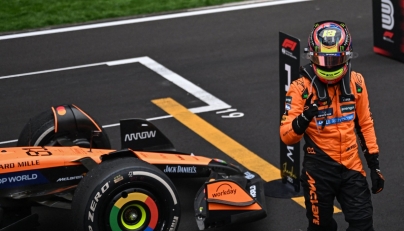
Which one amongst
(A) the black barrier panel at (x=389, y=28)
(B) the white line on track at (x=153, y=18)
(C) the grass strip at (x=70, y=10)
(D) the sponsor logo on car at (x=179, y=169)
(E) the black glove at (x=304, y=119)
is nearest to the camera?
(E) the black glove at (x=304, y=119)

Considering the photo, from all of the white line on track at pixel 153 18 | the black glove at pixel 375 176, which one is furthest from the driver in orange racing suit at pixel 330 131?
the white line on track at pixel 153 18

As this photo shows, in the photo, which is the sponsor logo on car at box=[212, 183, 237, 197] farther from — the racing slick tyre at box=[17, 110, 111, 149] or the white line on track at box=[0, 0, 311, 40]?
the white line on track at box=[0, 0, 311, 40]

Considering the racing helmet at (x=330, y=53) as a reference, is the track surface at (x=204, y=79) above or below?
below

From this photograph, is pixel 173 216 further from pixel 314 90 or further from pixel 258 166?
pixel 258 166

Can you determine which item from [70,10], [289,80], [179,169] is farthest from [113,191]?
[70,10]

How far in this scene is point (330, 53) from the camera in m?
6.09

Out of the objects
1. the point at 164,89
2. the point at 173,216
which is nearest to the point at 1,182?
the point at 173,216

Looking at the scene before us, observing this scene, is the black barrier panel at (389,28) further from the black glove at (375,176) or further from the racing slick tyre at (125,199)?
the racing slick tyre at (125,199)

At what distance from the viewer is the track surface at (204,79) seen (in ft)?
27.9

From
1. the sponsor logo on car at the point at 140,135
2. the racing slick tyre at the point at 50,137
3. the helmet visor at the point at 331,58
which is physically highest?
the helmet visor at the point at 331,58

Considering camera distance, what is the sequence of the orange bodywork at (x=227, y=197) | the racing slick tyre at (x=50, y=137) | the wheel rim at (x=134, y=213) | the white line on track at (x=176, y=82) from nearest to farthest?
1. the wheel rim at (x=134, y=213)
2. the orange bodywork at (x=227, y=197)
3. the racing slick tyre at (x=50, y=137)
4. the white line on track at (x=176, y=82)

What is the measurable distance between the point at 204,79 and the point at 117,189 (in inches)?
222

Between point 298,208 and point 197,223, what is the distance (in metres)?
1.30

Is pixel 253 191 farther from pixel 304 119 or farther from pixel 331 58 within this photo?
pixel 331 58
